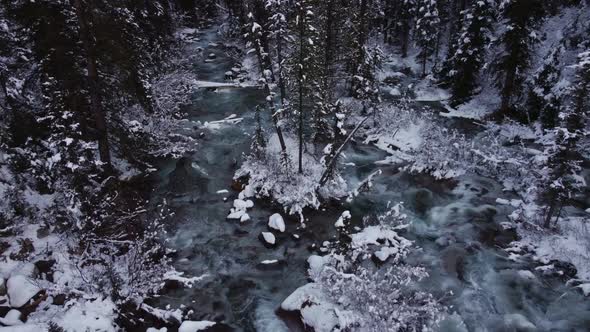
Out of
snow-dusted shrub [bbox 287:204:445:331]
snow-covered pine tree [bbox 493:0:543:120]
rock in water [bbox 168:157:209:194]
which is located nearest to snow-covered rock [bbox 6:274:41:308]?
snow-dusted shrub [bbox 287:204:445:331]

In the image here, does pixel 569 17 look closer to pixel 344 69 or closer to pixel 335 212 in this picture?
pixel 344 69

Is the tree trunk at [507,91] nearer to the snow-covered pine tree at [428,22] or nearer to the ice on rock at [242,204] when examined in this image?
the snow-covered pine tree at [428,22]

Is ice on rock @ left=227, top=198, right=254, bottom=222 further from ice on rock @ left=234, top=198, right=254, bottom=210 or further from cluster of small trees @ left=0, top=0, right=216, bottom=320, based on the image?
cluster of small trees @ left=0, top=0, right=216, bottom=320

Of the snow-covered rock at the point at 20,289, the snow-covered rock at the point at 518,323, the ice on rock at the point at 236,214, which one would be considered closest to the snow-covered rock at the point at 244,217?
the ice on rock at the point at 236,214

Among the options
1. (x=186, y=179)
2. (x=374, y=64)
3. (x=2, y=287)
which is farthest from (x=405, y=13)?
(x=2, y=287)

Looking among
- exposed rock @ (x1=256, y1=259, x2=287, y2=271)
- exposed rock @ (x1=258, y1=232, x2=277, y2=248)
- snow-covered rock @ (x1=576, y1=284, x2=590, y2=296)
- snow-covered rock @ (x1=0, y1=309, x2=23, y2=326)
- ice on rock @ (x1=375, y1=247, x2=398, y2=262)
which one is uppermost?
snow-covered rock @ (x1=0, y1=309, x2=23, y2=326)

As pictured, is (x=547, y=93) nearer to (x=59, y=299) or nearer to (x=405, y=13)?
(x=405, y=13)
